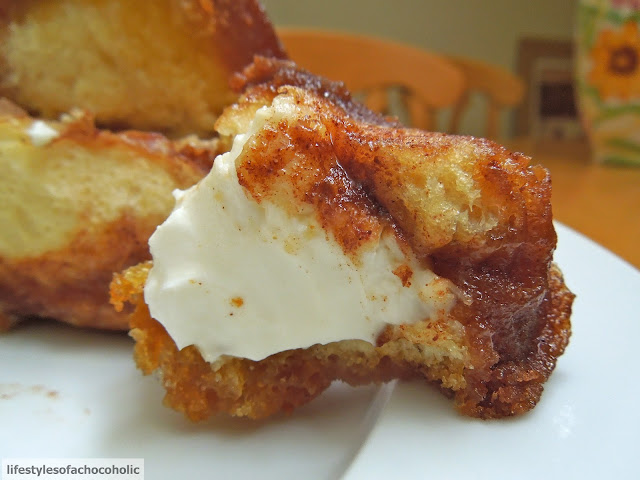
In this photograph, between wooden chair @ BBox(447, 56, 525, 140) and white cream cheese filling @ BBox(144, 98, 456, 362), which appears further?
wooden chair @ BBox(447, 56, 525, 140)

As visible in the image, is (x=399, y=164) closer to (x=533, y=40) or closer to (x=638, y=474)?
(x=638, y=474)

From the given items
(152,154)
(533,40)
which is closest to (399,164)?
(152,154)

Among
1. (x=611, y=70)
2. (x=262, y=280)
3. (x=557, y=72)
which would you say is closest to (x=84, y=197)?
(x=262, y=280)

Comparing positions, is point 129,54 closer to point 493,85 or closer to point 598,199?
point 598,199

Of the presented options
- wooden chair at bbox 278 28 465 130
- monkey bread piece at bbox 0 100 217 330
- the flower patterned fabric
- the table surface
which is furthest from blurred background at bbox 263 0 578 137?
monkey bread piece at bbox 0 100 217 330

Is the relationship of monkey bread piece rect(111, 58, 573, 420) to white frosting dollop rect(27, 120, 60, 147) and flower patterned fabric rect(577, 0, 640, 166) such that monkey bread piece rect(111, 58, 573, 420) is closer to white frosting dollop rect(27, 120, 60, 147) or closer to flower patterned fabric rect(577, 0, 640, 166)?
white frosting dollop rect(27, 120, 60, 147)
